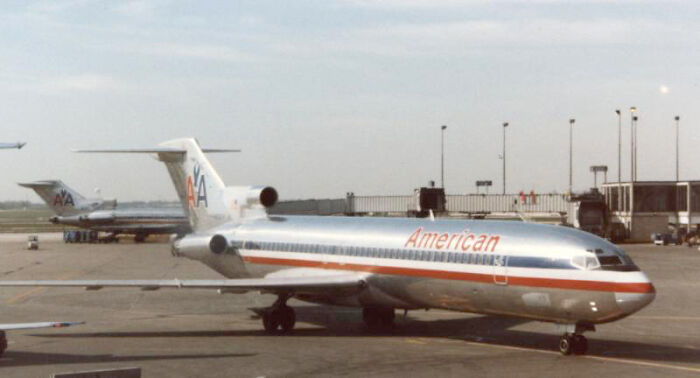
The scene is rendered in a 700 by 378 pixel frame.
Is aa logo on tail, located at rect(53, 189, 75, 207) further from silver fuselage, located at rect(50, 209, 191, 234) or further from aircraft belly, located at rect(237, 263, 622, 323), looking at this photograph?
aircraft belly, located at rect(237, 263, 622, 323)

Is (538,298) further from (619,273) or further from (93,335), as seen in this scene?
(93,335)

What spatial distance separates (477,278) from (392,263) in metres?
3.28

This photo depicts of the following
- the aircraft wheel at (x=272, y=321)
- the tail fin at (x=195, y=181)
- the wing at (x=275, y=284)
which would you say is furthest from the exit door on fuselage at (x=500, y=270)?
the tail fin at (x=195, y=181)

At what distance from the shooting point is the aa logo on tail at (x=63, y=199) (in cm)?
8975

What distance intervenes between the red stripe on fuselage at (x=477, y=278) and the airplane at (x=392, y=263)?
3 cm

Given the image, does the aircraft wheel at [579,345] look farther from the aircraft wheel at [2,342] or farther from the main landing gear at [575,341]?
the aircraft wheel at [2,342]

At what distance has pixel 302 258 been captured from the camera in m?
28.4

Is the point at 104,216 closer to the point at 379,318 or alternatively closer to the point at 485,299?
the point at 379,318

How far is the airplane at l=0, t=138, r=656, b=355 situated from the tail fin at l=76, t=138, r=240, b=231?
49 millimetres

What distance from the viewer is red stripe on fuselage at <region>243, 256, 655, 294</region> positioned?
20.5 meters

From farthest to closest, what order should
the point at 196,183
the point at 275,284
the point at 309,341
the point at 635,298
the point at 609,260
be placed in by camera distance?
the point at 196,183
the point at 275,284
the point at 309,341
the point at 609,260
the point at 635,298

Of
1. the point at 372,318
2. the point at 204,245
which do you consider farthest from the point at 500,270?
the point at 204,245

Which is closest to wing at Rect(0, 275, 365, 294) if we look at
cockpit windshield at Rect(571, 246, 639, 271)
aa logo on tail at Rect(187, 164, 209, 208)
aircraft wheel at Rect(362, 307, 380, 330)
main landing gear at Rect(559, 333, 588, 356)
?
aircraft wheel at Rect(362, 307, 380, 330)

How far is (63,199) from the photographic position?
9006 cm
